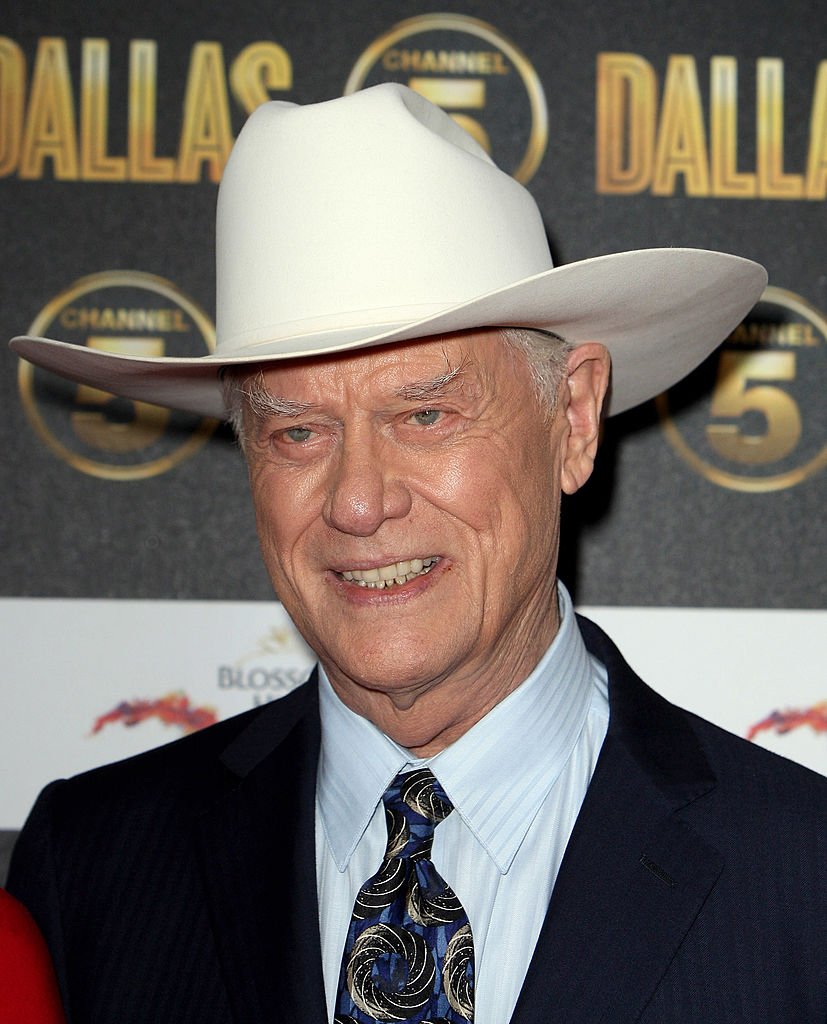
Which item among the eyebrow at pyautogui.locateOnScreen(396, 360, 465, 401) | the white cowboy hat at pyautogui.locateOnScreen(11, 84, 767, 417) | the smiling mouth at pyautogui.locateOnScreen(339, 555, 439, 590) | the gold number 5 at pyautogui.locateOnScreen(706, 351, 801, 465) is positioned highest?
the white cowboy hat at pyautogui.locateOnScreen(11, 84, 767, 417)

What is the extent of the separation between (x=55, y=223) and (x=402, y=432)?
31.4 inches

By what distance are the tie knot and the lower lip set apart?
6.9 inches

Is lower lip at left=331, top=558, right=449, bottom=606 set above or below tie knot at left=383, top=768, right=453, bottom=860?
above

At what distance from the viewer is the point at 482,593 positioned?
3.61 feet

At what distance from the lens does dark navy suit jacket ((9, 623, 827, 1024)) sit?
1023 mm

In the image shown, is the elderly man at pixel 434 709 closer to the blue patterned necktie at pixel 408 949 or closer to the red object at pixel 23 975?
the blue patterned necktie at pixel 408 949

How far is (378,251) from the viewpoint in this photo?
1078 mm

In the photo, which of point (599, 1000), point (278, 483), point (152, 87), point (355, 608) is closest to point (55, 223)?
point (152, 87)

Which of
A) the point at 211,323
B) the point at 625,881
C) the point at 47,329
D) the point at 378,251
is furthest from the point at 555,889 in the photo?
the point at 47,329

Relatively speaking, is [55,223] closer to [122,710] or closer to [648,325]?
[122,710]

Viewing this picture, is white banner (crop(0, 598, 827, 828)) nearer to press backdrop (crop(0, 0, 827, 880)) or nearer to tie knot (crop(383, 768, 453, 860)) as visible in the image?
press backdrop (crop(0, 0, 827, 880))

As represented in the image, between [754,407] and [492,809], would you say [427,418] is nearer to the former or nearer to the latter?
[492,809]

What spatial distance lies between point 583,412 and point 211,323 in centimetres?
62

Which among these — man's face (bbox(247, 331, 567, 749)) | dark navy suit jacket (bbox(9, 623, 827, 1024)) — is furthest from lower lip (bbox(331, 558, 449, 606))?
dark navy suit jacket (bbox(9, 623, 827, 1024))
